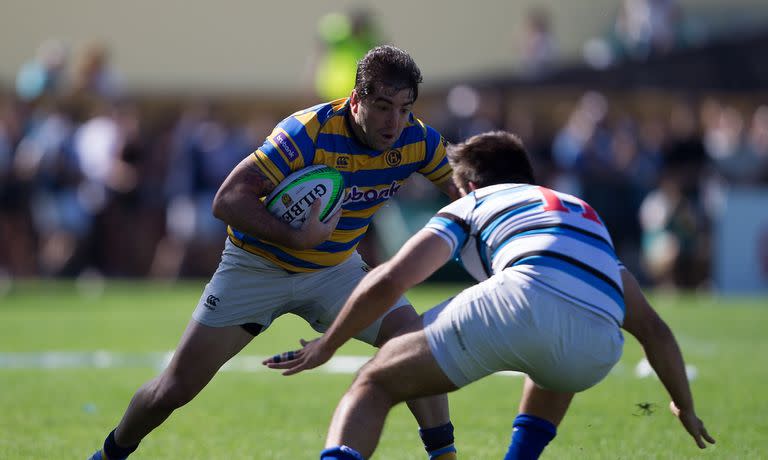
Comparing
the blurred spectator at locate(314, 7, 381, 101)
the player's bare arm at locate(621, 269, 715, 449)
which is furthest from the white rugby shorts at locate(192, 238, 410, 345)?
the blurred spectator at locate(314, 7, 381, 101)

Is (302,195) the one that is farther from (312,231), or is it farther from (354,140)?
(354,140)

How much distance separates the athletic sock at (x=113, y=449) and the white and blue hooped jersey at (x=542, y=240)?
2109 millimetres

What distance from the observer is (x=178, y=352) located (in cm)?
631

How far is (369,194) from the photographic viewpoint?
656cm

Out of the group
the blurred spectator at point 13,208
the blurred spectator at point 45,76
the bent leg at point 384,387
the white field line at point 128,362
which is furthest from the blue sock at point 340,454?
the blurred spectator at point 45,76

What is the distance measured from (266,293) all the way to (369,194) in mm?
739

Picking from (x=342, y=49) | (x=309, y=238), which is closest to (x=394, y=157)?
(x=309, y=238)

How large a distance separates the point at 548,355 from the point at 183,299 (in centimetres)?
1275

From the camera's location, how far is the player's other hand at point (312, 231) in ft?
20.1

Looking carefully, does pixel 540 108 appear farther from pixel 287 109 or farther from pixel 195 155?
pixel 195 155

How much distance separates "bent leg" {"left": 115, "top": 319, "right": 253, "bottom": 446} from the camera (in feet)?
20.5

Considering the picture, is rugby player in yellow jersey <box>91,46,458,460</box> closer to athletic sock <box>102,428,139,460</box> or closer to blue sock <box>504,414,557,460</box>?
athletic sock <box>102,428,139,460</box>

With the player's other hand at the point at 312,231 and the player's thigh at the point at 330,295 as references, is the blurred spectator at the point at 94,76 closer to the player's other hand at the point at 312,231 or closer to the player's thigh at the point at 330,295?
the player's thigh at the point at 330,295

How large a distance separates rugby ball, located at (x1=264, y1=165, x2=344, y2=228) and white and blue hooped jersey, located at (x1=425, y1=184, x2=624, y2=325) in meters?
0.98
